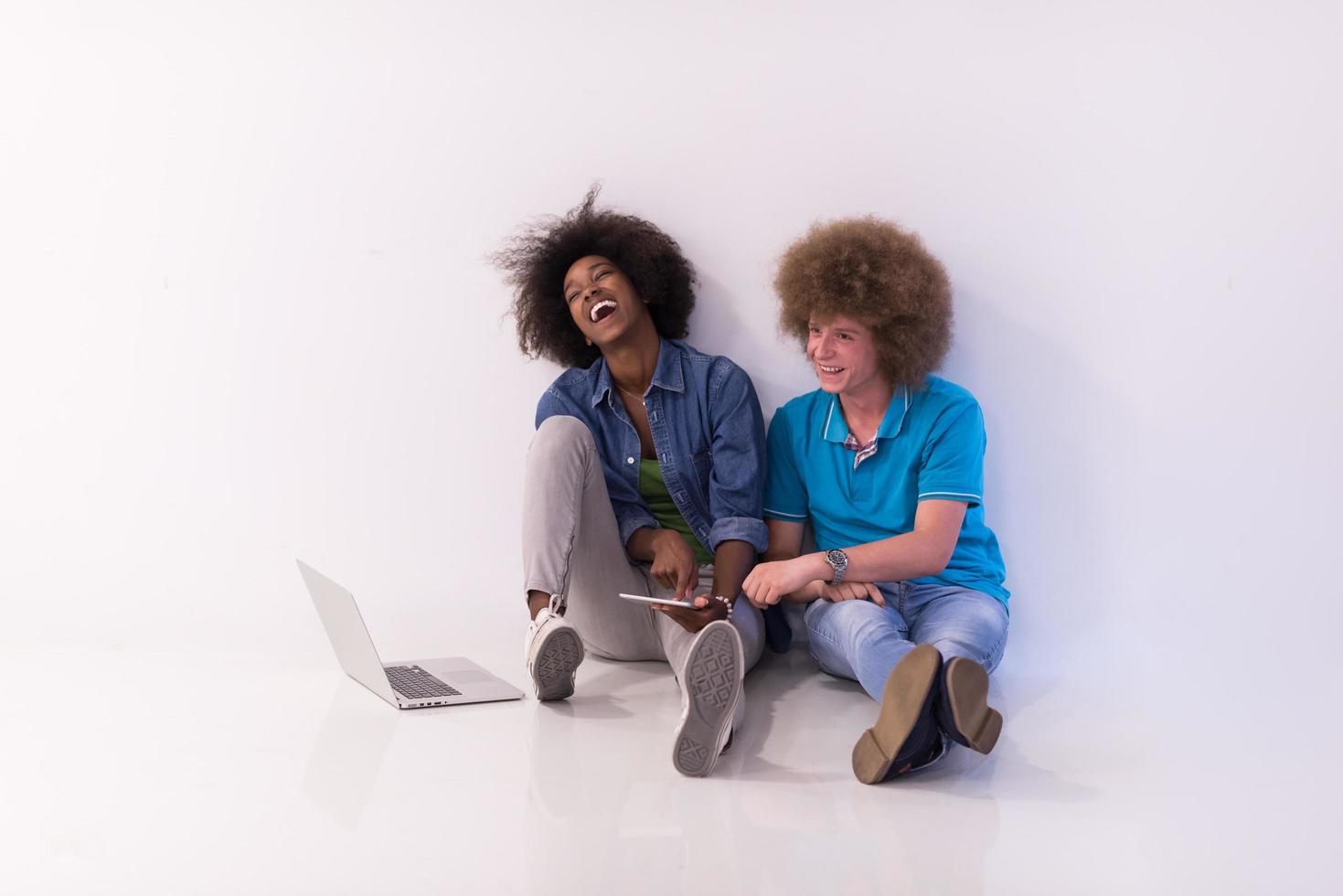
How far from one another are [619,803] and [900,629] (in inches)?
32.3

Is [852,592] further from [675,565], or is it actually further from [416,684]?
[416,684]

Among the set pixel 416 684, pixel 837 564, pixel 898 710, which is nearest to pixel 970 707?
pixel 898 710

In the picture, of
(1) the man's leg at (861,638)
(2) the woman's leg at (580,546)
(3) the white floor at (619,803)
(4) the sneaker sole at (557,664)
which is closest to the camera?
(3) the white floor at (619,803)

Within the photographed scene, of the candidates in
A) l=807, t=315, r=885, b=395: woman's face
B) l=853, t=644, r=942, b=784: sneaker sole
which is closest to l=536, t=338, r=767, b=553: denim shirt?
l=807, t=315, r=885, b=395: woman's face

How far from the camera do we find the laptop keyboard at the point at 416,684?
245 cm

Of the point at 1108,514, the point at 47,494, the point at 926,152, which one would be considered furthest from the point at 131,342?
the point at 1108,514

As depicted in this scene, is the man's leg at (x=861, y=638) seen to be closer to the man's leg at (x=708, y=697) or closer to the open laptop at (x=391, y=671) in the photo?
the man's leg at (x=708, y=697)

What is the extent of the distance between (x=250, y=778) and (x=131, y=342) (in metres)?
1.51

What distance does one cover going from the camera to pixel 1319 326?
266cm

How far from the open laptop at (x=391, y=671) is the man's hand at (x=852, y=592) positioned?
72 centimetres

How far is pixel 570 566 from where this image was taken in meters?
2.51

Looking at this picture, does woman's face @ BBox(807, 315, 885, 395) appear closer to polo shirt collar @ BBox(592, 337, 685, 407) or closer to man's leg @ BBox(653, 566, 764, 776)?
polo shirt collar @ BBox(592, 337, 685, 407)

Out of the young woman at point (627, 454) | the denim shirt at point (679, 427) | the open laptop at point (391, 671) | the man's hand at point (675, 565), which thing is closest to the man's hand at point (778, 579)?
the young woman at point (627, 454)

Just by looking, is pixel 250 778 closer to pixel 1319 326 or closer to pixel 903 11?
pixel 903 11
